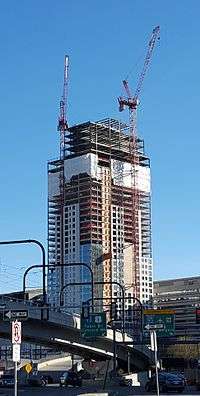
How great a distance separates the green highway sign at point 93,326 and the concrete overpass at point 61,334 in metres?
3.15

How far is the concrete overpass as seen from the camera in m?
66.2

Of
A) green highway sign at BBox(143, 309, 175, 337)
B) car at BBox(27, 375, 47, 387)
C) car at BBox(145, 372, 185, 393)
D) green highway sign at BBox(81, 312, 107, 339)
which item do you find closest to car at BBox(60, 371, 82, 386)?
car at BBox(27, 375, 47, 387)

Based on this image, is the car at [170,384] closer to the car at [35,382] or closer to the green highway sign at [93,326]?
the green highway sign at [93,326]

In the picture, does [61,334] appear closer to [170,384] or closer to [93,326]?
[93,326]

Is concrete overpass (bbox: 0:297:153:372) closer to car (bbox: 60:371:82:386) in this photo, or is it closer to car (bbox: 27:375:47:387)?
car (bbox: 60:371:82:386)

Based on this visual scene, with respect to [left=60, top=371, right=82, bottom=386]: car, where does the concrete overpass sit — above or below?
above

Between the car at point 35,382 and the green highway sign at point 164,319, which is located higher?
the green highway sign at point 164,319

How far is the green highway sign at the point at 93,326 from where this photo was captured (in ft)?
227

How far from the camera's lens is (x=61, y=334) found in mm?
77062

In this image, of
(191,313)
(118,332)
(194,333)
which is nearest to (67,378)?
(118,332)

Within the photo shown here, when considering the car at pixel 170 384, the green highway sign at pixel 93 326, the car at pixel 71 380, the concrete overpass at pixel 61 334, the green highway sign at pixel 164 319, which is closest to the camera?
the car at pixel 170 384

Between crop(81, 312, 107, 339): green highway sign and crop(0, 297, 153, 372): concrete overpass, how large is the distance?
315 cm

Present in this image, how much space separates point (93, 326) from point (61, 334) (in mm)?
8538

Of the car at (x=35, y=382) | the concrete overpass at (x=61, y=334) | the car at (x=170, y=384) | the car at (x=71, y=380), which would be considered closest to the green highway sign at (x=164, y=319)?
the concrete overpass at (x=61, y=334)
